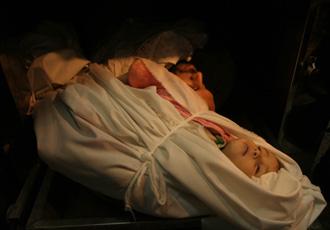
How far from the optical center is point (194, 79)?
852 mm

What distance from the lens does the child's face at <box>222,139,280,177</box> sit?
656 millimetres

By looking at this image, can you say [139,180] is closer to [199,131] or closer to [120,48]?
[199,131]

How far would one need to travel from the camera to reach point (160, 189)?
60 centimetres

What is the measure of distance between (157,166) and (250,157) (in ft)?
0.59

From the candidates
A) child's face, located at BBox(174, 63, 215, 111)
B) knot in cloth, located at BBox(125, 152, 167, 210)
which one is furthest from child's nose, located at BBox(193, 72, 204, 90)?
knot in cloth, located at BBox(125, 152, 167, 210)

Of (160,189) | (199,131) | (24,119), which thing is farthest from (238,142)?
(24,119)

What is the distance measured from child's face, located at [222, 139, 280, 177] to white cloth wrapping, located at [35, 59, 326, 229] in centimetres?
2

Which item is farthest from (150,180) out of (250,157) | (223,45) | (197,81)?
(223,45)

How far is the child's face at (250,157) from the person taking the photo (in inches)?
25.8

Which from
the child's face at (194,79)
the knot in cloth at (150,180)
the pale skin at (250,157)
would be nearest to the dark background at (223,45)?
the child's face at (194,79)

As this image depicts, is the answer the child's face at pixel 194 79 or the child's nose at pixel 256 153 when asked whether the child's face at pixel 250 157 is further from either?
the child's face at pixel 194 79

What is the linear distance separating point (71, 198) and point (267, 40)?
61 cm

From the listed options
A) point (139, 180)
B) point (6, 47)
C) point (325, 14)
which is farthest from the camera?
point (6, 47)

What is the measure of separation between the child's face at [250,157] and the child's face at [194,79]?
0.56 feet
